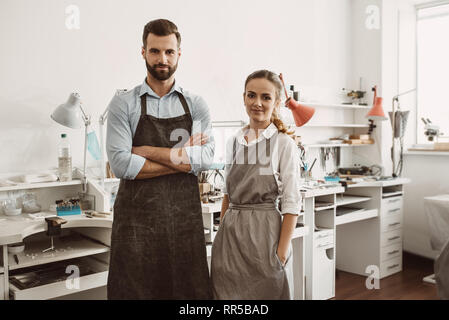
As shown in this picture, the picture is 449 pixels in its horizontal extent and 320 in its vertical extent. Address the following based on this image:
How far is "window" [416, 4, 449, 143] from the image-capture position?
466 centimetres

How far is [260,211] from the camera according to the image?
72.4 inches

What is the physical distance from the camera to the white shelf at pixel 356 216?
3.74 m

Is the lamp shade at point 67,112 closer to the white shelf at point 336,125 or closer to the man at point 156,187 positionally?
the man at point 156,187

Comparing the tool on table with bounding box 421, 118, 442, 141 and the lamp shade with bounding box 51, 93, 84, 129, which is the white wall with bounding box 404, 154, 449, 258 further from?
the lamp shade with bounding box 51, 93, 84, 129

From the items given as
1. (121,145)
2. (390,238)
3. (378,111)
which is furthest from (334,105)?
(121,145)

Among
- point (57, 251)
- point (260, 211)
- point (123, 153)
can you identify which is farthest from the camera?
point (57, 251)

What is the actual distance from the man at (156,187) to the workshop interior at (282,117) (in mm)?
172

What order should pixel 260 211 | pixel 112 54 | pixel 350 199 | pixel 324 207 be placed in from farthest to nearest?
pixel 350 199 → pixel 324 207 → pixel 112 54 → pixel 260 211

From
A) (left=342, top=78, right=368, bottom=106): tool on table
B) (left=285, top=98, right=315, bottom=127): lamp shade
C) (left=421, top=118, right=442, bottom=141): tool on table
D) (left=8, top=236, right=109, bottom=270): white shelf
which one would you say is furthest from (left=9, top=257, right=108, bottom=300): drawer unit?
(left=421, top=118, right=442, bottom=141): tool on table

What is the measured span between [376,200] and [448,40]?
1.98 m

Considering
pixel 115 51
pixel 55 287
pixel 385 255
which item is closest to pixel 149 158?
pixel 55 287

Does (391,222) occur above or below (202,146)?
below

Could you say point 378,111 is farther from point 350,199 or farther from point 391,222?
point 391,222

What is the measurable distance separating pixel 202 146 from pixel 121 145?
347 millimetres
